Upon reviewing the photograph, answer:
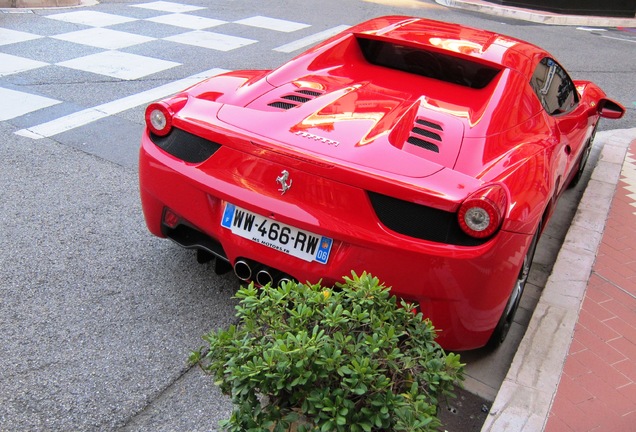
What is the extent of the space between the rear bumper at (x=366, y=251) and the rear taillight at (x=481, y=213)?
8cm

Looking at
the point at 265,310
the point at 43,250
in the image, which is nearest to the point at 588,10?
the point at 43,250

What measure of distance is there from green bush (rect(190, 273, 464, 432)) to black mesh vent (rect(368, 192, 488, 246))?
0.79 meters

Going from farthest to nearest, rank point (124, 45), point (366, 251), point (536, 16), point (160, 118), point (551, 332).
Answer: point (536, 16) → point (124, 45) → point (551, 332) → point (160, 118) → point (366, 251)

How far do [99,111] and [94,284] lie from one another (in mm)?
3364

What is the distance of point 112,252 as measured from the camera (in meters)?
4.34

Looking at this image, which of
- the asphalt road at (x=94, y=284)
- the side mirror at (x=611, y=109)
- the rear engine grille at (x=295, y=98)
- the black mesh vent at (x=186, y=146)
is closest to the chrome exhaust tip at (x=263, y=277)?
the asphalt road at (x=94, y=284)

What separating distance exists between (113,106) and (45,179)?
194 cm

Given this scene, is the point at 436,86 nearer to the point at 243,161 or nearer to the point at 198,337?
the point at 243,161

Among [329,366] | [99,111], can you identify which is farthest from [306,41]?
[329,366]

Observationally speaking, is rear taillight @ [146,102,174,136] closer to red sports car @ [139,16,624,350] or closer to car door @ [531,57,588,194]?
red sports car @ [139,16,624,350]

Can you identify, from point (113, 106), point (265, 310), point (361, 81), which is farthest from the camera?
point (113, 106)

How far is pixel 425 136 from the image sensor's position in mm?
3514

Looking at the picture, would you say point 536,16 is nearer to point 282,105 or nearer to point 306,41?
point 306,41

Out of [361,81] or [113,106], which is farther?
[113,106]
